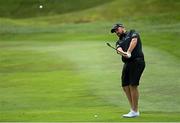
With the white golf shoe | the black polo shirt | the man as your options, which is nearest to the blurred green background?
the white golf shoe

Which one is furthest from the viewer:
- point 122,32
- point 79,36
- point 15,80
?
point 79,36

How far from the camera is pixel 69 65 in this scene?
28.9m

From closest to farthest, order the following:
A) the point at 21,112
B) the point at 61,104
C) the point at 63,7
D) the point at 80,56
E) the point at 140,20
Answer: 1. the point at 21,112
2. the point at 61,104
3. the point at 80,56
4. the point at 140,20
5. the point at 63,7

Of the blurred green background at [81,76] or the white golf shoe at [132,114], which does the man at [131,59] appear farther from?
the blurred green background at [81,76]

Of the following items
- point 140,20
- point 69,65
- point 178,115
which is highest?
point 140,20

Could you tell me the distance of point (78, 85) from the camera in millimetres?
22312

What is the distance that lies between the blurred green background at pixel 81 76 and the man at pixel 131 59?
49 cm

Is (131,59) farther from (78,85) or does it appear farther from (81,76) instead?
(81,76)

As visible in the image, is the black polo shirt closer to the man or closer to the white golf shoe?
the man

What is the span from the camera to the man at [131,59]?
15031mm

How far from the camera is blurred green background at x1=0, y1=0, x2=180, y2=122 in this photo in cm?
1647

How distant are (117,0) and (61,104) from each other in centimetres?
5972

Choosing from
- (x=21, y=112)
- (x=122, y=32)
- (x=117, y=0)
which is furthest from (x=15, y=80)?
(x=117, y=0)

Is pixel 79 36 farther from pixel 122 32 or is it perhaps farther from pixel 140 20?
pixel 122 32
